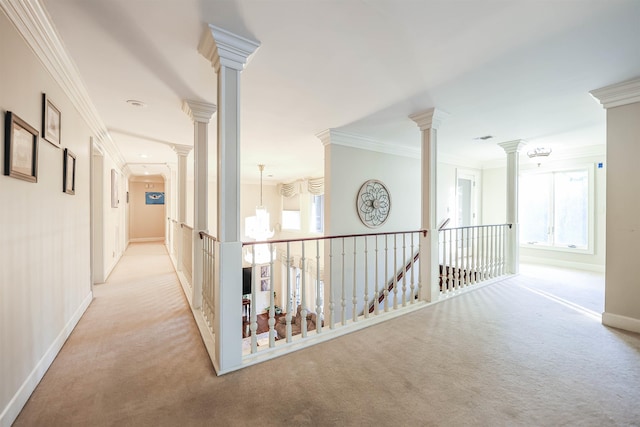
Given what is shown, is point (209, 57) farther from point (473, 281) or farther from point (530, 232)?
point (530, 232)

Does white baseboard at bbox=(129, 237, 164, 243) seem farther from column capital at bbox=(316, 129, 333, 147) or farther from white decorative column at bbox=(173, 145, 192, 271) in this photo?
column capital at bbox=(316, 129, 333, 147)

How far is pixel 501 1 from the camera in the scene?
4.92 ft

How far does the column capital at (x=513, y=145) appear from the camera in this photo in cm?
434

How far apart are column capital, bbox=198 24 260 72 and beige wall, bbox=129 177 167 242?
9585 millimetres

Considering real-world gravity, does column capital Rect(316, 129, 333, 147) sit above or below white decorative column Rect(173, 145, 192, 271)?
above

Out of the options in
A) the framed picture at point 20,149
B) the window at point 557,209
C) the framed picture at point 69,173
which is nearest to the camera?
the framed picture at point 20,149

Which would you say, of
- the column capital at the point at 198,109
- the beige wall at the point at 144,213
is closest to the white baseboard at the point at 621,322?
the column capital at the point at 198,109

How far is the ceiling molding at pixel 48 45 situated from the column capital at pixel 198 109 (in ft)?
2.76

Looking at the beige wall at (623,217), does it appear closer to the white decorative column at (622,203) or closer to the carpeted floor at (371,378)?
the white decorative column at (622,203)

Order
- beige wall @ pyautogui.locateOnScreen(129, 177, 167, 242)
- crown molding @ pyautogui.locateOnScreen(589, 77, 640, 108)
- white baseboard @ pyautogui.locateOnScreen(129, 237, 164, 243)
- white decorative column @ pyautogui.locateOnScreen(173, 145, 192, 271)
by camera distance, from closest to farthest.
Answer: crown molding @ pyautogui.locateOnScreen(589, 77, 640, 108) < white decorative column @ pyautogui.locateOnScreen(173, 145, 192, 271) < white baseboard @ pyautogui.locateOnScreen(129, 237, 164, 243) < beige wall @ pyautogui.locateOnScreen(129, 177, 167, 242)

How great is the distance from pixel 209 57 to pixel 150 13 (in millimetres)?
397

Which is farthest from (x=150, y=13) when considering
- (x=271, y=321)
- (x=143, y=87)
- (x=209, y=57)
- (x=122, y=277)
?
(x=122, y=277)

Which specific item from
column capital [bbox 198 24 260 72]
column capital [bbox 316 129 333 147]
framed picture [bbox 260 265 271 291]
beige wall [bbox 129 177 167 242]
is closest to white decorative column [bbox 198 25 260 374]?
column capital [bbox 198 24 260 72]

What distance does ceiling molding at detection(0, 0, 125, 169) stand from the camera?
56.9 inches
